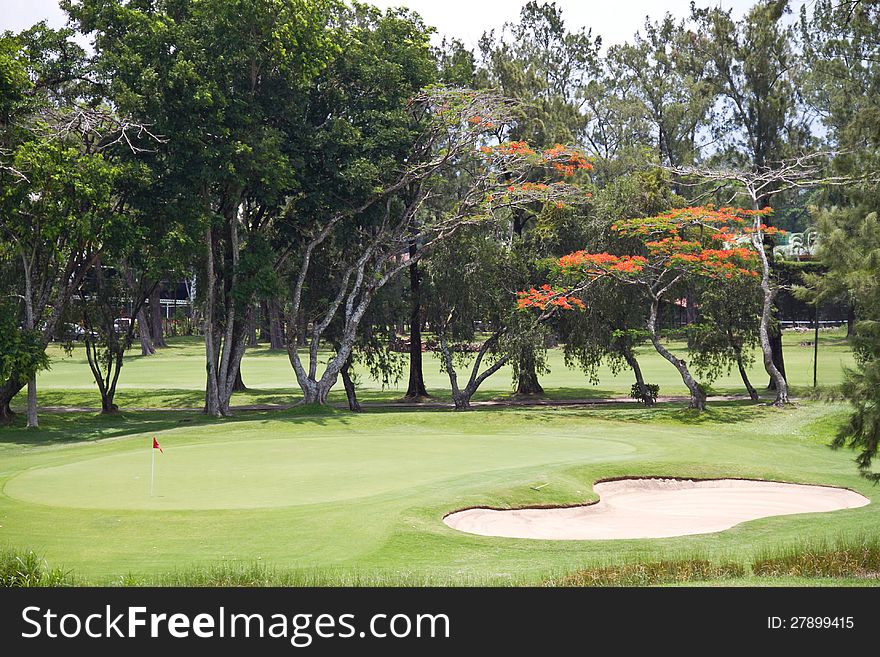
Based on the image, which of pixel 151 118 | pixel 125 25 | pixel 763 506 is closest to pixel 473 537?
pixel 763 506

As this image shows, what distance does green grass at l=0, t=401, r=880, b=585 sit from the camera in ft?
36.4

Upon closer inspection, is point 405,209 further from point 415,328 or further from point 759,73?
point 759,73

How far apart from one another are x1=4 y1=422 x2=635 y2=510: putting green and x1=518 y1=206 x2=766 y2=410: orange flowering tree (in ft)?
26.2

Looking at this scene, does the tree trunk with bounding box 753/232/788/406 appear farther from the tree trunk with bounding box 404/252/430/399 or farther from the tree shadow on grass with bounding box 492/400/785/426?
the tree trunk with bounding box 404/252/430/399

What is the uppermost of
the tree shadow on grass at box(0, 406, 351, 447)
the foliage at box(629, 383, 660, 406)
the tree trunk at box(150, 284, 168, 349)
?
the tree trunk at box(150, 284, 168, 349)

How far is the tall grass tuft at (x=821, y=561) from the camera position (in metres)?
10.6

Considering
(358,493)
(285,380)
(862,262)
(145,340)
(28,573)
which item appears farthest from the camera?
(145,340)

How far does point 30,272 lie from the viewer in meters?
27.9

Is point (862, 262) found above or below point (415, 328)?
above

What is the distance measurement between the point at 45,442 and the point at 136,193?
767cm

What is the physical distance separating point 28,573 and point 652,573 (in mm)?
6655

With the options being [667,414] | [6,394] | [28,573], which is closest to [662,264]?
[667,414]

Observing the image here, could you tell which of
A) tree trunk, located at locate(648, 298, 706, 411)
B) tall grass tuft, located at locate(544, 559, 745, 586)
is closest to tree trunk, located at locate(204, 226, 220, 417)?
tree trunk, located at locate(648, 298, 706, 411)

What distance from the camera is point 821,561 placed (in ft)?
35.8
